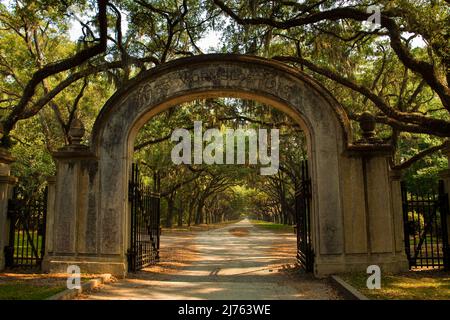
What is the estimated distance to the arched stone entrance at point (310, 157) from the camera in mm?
9477

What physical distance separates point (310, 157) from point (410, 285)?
11.5 ft

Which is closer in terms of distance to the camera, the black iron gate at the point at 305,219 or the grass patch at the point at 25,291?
the grass patch at the point at 25,291

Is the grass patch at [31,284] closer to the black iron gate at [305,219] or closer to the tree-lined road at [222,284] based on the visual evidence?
the tree-lined road at [222,284]

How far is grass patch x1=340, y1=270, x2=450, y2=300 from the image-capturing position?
6895 mm

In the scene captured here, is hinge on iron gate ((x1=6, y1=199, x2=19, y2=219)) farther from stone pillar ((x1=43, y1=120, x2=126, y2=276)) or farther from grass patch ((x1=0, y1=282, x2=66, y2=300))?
grass patch ((x1=0, y1=282, x2=66, y2=300))

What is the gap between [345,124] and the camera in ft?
32.0

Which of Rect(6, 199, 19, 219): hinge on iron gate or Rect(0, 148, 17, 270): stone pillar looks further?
Rect(6, 199, 19, 219): hinge on iron gate

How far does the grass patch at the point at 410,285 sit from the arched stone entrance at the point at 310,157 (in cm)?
56

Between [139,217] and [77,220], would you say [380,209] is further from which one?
[77,220]

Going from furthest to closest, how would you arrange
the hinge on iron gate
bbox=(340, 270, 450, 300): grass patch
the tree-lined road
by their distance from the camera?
the hinge on iron gate, the tree-lined road, bbox=(340, 270, 450, 300): grass patch

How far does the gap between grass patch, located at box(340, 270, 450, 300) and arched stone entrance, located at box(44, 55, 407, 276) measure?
0.56 metres

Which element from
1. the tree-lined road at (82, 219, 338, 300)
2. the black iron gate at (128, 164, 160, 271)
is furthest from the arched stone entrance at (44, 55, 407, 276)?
the tree-lined road at (82, 219, 338, 300)

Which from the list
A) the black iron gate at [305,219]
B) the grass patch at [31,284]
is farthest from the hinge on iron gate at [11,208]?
the black iron gate at [305,219]

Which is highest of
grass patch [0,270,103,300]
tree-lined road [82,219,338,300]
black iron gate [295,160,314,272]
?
black iron gate [295,160,314,272]
